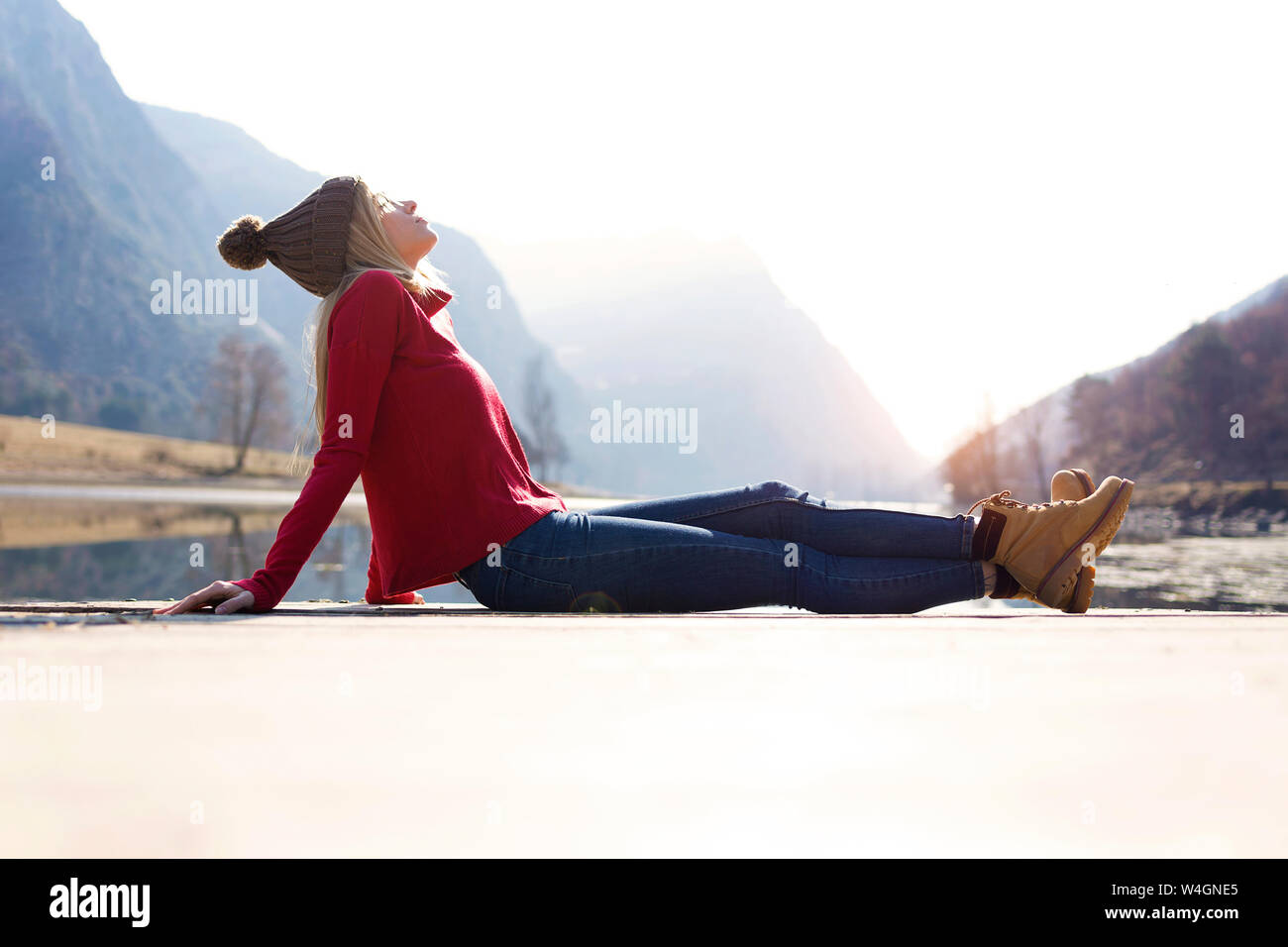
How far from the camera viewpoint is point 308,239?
6.54 ft

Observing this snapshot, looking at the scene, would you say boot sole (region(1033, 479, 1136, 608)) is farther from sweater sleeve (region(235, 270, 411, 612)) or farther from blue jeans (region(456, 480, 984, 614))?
sweater sleeve (region(235, 270, 411, 612))

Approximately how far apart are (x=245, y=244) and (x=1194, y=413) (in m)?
42.3

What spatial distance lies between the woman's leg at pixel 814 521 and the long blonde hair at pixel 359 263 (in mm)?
733

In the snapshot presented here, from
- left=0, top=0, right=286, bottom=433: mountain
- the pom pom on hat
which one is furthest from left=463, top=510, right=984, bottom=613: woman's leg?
left=0, top=0, right=286, bottom=433: mountain

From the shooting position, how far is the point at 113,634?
4.22 feet

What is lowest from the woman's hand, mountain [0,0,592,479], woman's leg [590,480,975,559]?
the woman's hand

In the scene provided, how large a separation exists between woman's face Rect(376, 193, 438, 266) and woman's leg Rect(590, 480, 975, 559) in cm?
81

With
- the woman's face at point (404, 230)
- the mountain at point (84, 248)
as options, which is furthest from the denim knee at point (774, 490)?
the mountain at point (84, 248)

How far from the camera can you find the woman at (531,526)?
5.95 feet

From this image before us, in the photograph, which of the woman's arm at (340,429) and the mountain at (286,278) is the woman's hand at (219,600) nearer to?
the woman's arm at (340,429)

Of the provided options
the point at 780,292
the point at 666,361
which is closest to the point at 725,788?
the point at 666,361

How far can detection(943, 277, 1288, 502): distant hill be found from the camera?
113 feet

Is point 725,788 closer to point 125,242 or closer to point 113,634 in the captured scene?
point 113,634
